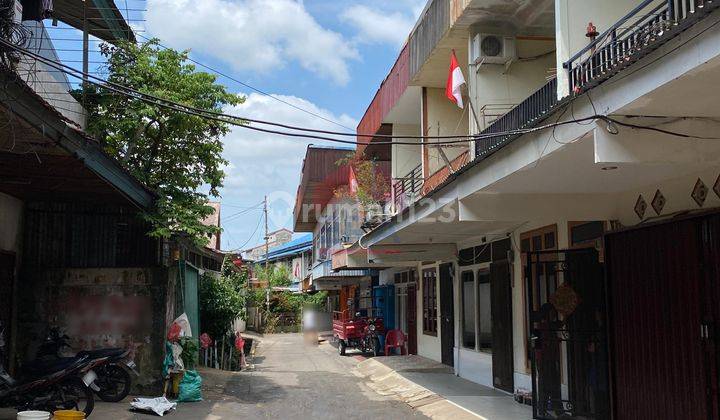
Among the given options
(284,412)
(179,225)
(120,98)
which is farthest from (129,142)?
(284,412)

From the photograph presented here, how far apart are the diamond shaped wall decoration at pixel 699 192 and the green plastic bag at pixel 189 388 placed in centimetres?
805

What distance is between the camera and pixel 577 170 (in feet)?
22.9

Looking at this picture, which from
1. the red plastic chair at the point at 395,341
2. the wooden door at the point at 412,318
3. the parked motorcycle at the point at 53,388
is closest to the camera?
the parked motorcycle at the point at 53,388

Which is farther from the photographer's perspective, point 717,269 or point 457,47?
point 457,47

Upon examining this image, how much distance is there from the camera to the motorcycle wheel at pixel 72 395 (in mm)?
8562

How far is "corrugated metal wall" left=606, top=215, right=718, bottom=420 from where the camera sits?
22.1ft

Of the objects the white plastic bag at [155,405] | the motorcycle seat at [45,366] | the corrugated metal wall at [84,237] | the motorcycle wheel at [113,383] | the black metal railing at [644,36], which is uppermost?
the black metal railing at [644,36]

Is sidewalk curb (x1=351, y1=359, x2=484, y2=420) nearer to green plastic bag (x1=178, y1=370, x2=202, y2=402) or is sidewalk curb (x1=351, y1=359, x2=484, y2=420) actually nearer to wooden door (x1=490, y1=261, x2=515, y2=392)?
wooden door (x1=490, y1=261, x2=515, y2=392)

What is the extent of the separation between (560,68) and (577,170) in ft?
4.67

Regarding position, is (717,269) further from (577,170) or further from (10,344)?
(10,344)

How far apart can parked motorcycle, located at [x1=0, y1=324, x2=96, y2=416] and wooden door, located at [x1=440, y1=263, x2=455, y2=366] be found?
27.6 ft

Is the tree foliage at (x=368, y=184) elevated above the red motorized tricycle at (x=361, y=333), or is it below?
above

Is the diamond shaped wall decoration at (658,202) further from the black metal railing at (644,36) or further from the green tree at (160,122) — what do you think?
the green tree at (160,122)

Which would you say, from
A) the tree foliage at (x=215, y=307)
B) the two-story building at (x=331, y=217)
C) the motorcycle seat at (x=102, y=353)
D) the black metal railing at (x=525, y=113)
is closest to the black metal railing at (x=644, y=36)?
the black metal railing at (x=525, y=113)
